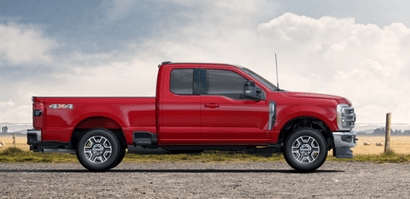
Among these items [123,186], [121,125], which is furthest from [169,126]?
[123,186]

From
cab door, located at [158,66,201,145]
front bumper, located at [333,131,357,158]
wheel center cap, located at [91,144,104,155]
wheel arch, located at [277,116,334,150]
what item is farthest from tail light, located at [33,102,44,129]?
front bumper, located at [333,131,357,158]

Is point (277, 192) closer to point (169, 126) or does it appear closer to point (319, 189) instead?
point (319, 189)

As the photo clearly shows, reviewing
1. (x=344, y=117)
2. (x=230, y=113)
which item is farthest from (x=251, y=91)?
(x=344, y=117)

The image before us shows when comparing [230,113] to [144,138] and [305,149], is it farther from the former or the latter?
[144,138]

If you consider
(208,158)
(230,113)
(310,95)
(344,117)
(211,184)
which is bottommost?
(208,158)

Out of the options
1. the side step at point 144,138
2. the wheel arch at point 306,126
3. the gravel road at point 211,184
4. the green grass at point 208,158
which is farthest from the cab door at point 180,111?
the green grass at point 208,158

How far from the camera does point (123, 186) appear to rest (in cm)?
664

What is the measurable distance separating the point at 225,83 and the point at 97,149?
3.03 m

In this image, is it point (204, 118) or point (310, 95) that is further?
point (310, 95)

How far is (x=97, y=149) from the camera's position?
8594mm

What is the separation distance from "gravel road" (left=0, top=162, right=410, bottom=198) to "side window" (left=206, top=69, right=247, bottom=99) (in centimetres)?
166

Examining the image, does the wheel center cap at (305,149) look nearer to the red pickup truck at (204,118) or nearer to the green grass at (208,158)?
the red pickup truck at (204,118)

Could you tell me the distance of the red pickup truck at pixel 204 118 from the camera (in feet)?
27.0

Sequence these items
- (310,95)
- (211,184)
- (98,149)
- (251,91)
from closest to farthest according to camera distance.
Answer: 1. (211,184)
2. (251,91)
3. (310,95)
4. (98,149)
